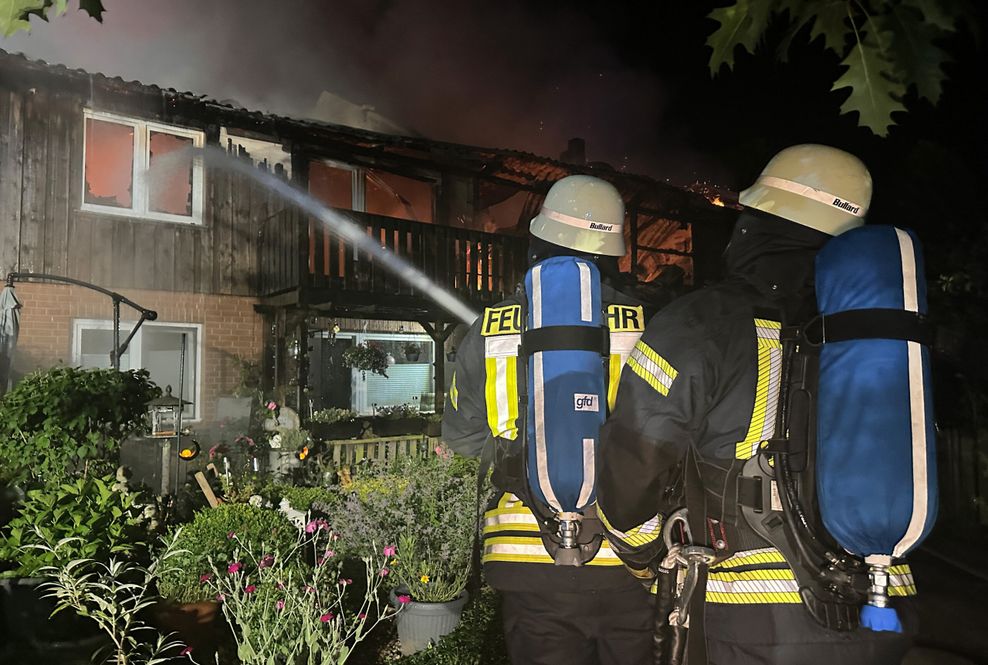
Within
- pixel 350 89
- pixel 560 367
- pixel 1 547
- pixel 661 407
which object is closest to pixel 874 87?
pixel 661 407

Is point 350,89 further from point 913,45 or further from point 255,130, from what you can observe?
point 913,45

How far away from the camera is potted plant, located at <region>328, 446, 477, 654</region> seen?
4.27 metres

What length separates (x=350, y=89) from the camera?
48.5ft

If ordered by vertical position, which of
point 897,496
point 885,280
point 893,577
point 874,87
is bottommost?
point 893,577

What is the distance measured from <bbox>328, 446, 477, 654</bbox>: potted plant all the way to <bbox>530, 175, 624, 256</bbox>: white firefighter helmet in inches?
83.6

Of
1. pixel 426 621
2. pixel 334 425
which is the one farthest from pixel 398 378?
pixel 426 621

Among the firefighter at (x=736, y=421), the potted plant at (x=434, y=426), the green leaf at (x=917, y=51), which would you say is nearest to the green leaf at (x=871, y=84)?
the green leaf at (x=917, y=51)

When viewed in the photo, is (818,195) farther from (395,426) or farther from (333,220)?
(395,426)

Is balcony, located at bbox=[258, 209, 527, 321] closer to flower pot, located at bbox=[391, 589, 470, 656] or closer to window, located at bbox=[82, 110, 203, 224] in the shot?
window, located at bbox=[82, 110, 203, 224]

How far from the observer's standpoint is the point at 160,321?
9.52 m

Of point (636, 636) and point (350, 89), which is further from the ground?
point (350, 89)

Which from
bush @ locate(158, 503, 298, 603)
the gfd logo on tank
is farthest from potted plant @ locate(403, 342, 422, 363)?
the gfd logo on tank

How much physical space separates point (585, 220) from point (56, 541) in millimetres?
3107

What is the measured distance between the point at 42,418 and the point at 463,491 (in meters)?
3.15
